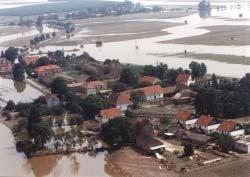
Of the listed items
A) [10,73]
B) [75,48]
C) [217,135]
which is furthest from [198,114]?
[75,48]

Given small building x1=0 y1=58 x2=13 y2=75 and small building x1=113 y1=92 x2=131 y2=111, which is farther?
small building x1=0 y1=58 x2=13 y2=75

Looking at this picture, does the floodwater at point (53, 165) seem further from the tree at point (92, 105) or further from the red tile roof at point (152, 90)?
the red tile roof at point (152, 90)

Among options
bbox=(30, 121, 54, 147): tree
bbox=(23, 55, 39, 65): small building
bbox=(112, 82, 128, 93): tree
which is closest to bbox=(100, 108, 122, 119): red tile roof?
bbox=(30, 121, 54, 147): tree

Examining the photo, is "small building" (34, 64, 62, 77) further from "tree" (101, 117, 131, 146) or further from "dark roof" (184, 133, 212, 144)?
"dark roof" (184, 133, 212, 144)

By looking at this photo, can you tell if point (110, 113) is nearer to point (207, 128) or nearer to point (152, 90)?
point (152, 90)

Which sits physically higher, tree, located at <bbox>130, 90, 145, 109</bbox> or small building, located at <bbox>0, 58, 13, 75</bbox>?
tree, located at <bbox>130, 90, 145, 109</bbox>

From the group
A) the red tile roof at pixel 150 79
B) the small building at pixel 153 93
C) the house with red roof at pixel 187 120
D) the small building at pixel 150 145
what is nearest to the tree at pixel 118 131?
the small building at pixel 150 145

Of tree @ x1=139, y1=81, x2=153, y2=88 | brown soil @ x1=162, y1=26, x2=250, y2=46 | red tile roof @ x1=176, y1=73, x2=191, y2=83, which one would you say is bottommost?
tree @ x1=139, y1=81, x2=153, y2=88

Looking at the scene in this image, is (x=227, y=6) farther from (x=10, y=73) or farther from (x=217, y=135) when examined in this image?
(x=217, y=135)
